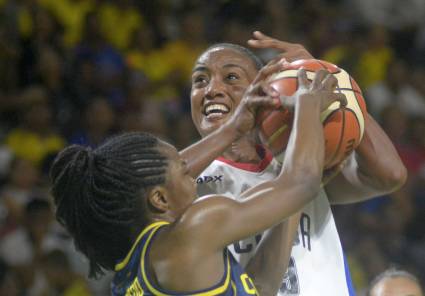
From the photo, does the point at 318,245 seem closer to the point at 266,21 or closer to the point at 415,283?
the point at 415,283

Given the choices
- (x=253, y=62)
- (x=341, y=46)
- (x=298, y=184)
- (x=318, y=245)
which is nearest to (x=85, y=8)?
(x=341, y=46)

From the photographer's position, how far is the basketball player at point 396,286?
4422mm

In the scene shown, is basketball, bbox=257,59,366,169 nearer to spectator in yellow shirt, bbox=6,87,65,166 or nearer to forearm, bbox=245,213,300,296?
forearm, bbox=245,213,300,296

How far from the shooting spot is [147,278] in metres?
2.97

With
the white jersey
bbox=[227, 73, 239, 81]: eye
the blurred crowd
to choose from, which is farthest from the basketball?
the blurred crowd

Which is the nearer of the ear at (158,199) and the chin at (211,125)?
the ear at (158,199)

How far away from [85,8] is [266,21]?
5.35 ft

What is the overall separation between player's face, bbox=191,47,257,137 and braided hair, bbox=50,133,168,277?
28.7 inches

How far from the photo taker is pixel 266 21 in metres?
8.42

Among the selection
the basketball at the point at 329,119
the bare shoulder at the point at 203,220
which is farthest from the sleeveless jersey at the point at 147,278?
the basketball at the point at 329,119

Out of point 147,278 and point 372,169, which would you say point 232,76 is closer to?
point 372,169

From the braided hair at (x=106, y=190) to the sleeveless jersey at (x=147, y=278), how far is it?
56 mm

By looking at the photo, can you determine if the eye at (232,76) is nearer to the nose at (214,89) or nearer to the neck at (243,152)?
the nose at (214,89)

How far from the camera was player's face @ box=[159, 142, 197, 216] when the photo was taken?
10.3 ft
